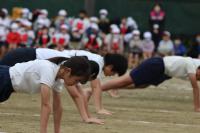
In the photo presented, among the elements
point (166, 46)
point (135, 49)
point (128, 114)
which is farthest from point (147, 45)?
point (128, 114)

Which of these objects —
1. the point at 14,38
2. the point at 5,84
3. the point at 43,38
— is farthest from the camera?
the point at 43,38

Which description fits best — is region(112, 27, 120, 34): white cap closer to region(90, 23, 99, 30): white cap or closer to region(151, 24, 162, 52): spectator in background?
region(90, 23, 99, 30): white cap

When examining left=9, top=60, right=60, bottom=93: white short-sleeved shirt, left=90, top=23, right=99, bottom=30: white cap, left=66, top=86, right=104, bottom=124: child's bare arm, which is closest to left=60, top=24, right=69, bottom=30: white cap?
left=90, top=23, right=99, bottom=30: white cap

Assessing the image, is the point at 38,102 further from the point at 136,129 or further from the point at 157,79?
the point at 136,129

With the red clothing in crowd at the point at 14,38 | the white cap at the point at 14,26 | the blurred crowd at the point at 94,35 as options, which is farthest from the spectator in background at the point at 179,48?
the white cap at the point at 14,26

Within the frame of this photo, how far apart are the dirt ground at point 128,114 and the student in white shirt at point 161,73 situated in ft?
1.35

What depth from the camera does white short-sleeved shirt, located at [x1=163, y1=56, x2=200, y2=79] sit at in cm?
1371

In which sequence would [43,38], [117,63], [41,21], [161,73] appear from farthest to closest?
1. [41,21]
2. [43,38]
3. [161,73]
4. [117,63]

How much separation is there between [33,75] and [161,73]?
19.1ft

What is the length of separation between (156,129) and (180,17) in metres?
18.1

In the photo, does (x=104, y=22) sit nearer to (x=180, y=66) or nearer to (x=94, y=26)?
(x=94, y=26)

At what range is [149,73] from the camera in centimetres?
1430

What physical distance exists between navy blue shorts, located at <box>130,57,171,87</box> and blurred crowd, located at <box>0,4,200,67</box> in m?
10.4

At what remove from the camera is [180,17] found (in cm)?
2831
